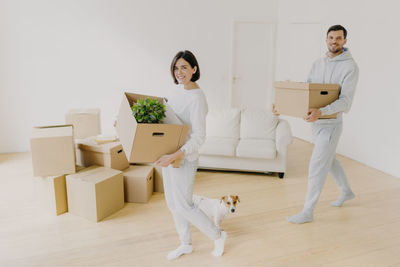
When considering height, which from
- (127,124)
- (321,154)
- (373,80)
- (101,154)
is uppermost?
(373,80)

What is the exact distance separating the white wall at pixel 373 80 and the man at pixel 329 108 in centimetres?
175

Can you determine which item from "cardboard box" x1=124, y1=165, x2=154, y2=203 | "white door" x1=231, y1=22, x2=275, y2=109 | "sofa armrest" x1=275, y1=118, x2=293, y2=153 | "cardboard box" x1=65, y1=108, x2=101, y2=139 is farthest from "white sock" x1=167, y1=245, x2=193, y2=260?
"white door" x1=231, y1=22, x2=275, y2=109

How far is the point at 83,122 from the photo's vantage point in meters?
3.68

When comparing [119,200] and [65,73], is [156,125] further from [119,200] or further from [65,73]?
[65,73]

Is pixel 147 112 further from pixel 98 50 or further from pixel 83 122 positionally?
pixel 98 50

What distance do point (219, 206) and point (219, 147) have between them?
4.60 ft

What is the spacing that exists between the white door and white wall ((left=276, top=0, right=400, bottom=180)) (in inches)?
49.5

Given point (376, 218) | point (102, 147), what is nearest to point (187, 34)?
point (102, 147)

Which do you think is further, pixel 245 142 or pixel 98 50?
pixel 98 50

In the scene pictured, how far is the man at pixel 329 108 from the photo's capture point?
7.78 ft

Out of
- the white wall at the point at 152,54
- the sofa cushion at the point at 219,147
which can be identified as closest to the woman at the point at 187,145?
the sofa cushion at the point at 219,147

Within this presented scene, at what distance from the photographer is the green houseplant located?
177 cm

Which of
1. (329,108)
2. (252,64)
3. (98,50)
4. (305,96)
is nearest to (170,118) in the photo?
(305,96)

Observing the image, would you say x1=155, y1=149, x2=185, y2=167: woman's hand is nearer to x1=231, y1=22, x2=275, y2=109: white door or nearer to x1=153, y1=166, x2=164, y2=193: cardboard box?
x1=153, y1=166, x2=164, y2=193: cardboard box
